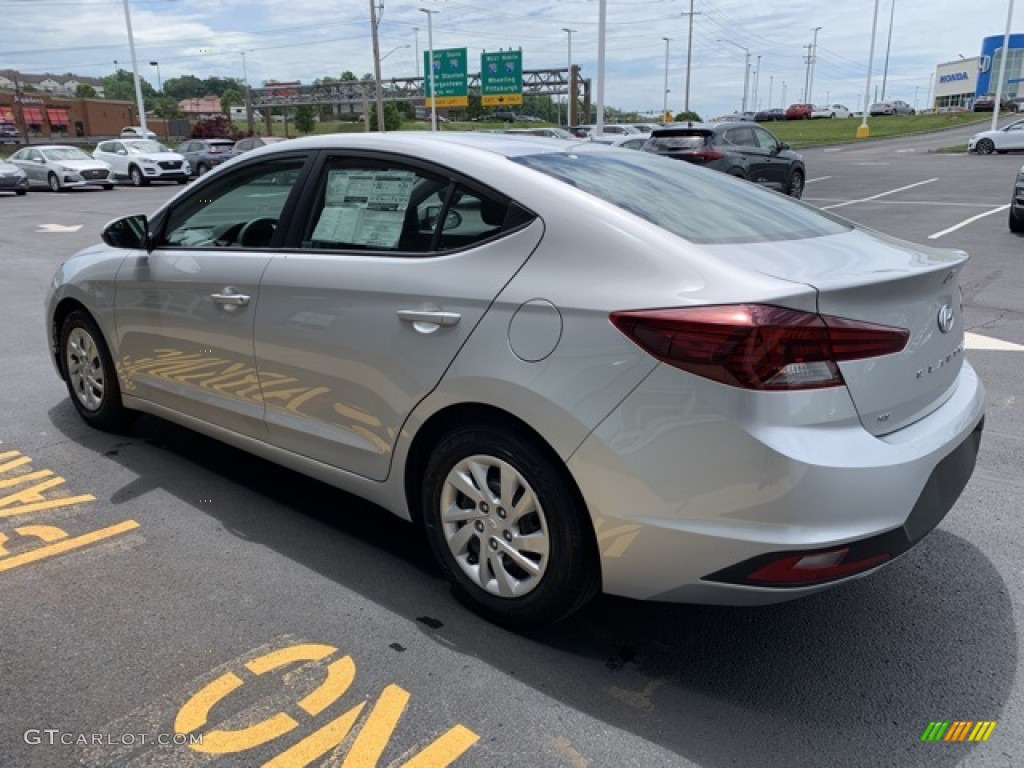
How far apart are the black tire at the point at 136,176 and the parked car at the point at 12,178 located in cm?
394

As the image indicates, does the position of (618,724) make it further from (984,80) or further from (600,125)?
(984,80)

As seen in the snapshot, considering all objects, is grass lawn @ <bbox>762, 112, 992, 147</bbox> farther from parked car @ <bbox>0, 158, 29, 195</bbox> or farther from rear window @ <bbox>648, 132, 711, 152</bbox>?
parked car @ <bbox>0, 158, 29, 195</bbox>

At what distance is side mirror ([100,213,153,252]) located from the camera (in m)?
4.16

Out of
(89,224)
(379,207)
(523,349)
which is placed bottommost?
(89,224)

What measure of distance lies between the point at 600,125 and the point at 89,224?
18.8m

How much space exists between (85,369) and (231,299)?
1.76 m

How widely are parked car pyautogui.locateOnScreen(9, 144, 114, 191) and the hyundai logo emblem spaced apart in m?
30.7

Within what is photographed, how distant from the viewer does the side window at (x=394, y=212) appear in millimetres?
2877

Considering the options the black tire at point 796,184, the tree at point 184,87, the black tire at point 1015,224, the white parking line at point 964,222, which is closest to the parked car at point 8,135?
the black tire at point 796,184

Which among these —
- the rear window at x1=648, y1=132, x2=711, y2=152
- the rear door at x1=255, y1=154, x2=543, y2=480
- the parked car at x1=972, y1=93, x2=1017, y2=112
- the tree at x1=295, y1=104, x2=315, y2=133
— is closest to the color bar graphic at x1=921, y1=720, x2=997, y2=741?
the rear door at x1=255, y1=154, x2=543, y2=480

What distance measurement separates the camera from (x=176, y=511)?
3834 millimetres

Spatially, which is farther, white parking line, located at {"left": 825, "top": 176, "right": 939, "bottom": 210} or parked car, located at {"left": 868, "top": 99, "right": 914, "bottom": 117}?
parked car, located at {"left": 868, "top": 99, "right": 914, "bottom": 117}

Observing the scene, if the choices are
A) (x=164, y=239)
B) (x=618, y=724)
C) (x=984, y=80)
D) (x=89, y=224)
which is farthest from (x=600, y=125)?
(x=984, y=80)

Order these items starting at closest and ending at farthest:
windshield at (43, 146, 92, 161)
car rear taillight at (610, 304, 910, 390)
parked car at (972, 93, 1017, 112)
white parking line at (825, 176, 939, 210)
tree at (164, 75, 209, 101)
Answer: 1. car rear taillight at (610, 304, 910, 390)
2. white parking line at (825, 176, 939, 210)
3. windshield at (43, 146, 92, 161)
4. parked car at (972, 93, 1017, 112)
5. tree at (164, 75, 209, 101)
